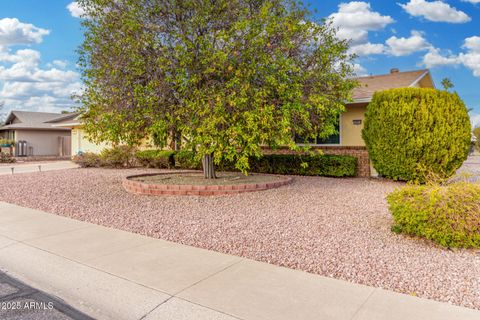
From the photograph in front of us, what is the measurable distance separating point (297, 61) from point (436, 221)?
21.8 feet

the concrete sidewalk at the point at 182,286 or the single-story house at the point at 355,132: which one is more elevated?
the single-story house at the point at 355,132

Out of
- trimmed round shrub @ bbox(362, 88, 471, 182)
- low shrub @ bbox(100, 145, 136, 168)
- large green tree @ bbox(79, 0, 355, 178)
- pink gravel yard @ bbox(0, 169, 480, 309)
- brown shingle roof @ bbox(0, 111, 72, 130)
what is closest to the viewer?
pink gravel yard @ bbox(0, 169, 480, 309)

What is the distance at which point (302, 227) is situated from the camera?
6.15 metres

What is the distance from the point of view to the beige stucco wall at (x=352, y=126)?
13.6 metres

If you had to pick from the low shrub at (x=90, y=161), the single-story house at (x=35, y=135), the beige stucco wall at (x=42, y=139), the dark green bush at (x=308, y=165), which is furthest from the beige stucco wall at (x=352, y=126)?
the beige stucco wall at (x=42, y=139)

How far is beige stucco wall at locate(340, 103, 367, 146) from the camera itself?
44.6ft

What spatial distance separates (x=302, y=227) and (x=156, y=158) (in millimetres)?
12733

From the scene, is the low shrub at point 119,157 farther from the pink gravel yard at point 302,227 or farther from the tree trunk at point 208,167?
the tree trunk at point 208,167

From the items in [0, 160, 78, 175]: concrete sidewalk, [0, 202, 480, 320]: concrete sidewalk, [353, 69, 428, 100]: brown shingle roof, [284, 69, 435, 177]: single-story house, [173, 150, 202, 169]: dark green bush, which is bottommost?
[0, 202, 480, 320]: concrete sidewalk

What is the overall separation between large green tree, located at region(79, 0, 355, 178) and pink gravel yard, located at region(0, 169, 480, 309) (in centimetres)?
166

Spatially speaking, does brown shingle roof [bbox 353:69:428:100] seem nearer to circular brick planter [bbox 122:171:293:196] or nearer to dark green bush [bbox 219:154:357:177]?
dark green bush [bbox 219:154:357:177]

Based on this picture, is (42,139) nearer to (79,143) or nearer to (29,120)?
(29,120)

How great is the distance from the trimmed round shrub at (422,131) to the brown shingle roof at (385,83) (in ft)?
6.66

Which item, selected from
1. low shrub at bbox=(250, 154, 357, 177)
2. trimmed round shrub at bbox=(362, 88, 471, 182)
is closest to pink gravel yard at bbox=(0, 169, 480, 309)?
trimmed round shrub at bbox=(362, 88, 471, 182)
